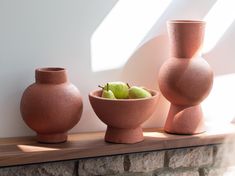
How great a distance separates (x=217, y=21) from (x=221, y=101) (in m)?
0.32

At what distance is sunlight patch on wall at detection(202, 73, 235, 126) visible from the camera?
1854mm

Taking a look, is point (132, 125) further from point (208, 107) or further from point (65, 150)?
point (208, 107)

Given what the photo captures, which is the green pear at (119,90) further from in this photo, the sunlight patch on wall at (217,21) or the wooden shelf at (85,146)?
the sunlight patch on wall at (217,21)

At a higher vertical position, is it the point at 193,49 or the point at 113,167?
the point at 193,49

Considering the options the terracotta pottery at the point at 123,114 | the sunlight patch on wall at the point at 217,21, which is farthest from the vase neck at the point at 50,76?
the sunlight patch on wall at the point at 217,21

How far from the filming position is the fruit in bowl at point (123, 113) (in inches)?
58.5

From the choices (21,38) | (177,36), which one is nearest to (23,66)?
(21,38)

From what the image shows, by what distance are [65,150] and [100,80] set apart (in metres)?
0.32

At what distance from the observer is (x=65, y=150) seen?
1.48m

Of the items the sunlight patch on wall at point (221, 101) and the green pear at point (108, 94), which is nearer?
the green pear at point (108, 94)

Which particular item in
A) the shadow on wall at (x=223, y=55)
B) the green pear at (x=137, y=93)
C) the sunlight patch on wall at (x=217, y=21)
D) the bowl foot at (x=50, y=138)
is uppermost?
the sunlight patch on wall at (x=217, y=21)

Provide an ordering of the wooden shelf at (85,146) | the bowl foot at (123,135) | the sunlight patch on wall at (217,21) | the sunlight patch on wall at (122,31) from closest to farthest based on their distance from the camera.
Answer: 1. the wooden shelf at (85,146)
2. the bowl foot at (123,135)
3. the sunlight patch on wall at (122,31)
4. the sunlight patch on wall at (217,21)

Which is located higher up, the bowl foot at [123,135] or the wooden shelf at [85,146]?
the bowl foot at [123,135]

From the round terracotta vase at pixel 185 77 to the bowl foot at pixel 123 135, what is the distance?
0.58ft
